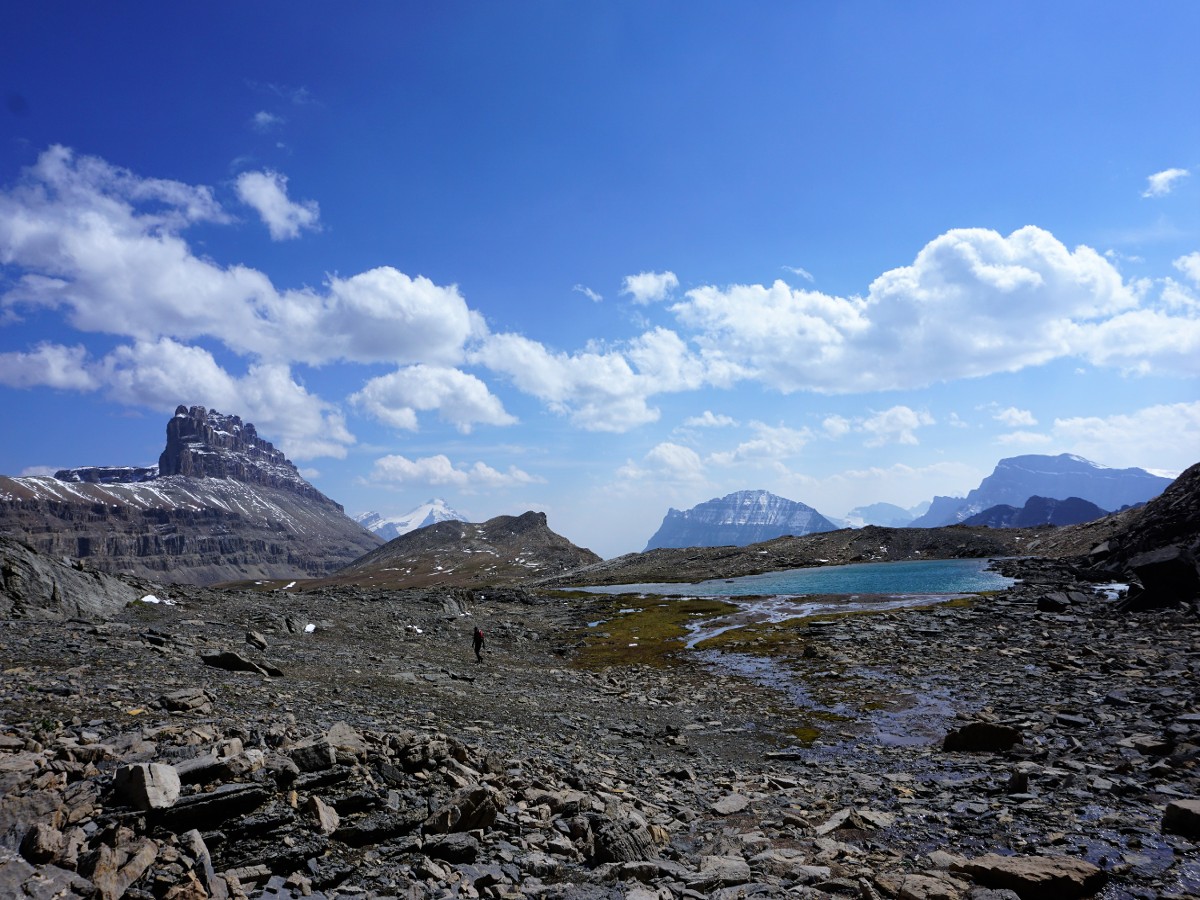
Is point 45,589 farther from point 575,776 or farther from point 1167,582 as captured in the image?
point 1167,582

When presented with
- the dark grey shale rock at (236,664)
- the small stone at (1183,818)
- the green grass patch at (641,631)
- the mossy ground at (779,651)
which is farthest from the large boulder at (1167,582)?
the dark grey shale rock at (236,664)

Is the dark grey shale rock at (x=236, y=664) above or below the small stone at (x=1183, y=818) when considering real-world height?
above

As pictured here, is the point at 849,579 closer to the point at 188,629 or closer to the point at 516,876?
the point at 188,629

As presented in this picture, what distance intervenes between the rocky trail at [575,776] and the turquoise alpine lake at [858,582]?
78.0m

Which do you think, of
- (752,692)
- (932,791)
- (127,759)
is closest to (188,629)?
(127,759)

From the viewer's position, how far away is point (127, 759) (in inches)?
589

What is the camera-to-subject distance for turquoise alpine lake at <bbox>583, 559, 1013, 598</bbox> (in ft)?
390

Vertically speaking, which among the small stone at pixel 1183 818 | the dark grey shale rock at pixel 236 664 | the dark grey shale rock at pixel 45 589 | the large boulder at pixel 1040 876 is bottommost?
the small stone at pixel 1183 818

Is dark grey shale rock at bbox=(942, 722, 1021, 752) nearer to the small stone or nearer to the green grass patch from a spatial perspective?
the small stone

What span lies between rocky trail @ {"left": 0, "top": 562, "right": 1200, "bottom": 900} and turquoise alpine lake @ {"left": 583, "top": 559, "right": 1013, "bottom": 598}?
256 feet

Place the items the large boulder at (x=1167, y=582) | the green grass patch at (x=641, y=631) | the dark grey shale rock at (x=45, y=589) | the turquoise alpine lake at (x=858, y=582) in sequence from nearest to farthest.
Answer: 1. the dark grey shale rock at (x=45, y=589)
2. the large boulder at (x=1167, y=582)
3. the green grass patch at (x=641, y=631)
4. the turquoise alpine lake at (x=858, y=582)

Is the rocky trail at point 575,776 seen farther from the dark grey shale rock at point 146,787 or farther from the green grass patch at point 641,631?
the green grass patch at point 641,631

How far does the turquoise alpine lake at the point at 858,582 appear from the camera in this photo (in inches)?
4680

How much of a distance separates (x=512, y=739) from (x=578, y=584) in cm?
17056
